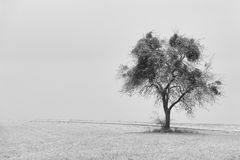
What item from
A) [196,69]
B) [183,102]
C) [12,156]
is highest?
[196,69]

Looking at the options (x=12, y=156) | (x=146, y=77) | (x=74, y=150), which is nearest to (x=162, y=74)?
(x=146, y=77)

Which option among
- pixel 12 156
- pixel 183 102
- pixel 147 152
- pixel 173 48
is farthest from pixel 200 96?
pixel 12 156

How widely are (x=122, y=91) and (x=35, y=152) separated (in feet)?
91.5

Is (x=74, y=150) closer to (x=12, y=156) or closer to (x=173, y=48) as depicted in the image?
(x=12, y=156)

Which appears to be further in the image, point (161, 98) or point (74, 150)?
point (161, 98)

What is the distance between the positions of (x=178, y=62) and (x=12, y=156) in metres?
29.8

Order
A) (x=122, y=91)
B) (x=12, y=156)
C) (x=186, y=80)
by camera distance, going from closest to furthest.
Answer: (x=12, y=156)
(x=186, y=80)
(x=122, y=91)

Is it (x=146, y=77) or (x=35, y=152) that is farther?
(x=146, y=77)

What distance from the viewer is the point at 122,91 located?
56688mm

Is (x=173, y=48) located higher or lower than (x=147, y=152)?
higher

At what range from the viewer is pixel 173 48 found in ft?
177

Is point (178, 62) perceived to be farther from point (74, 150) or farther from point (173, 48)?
point (74, 150)

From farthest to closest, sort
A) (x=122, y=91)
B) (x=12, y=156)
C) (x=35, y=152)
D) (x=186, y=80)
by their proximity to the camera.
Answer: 1. (x=122, y=91)
2. (x=186, y=80)
3. (x=35, y=152)
4. (x=12, y=156)

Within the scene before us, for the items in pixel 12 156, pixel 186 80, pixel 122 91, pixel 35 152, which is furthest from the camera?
pixel 122 91
